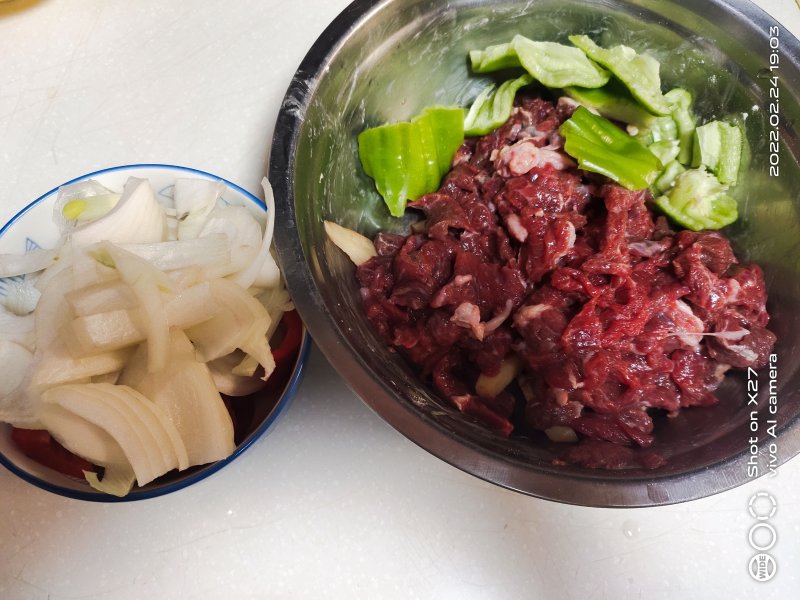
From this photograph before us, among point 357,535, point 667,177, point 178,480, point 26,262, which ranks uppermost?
point 667,177

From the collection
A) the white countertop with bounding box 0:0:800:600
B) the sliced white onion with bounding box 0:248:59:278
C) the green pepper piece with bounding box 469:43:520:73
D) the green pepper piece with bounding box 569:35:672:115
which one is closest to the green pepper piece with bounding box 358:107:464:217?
the green pepper piece with bounding box 469:43:520:73

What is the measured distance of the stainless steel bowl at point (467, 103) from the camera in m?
1.30

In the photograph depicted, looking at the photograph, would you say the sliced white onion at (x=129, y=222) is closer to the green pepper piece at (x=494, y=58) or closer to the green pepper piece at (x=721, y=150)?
the green pepper piece at (x=494, y=58)

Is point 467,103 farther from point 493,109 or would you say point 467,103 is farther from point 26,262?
point 26,262

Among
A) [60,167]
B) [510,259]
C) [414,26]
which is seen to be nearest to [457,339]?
[510,259]

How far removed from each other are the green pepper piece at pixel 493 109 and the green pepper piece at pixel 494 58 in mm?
62

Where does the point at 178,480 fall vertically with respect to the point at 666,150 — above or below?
below

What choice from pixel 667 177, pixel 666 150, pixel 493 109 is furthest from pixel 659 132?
pixel 493 109

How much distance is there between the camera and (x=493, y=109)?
6.46 feet

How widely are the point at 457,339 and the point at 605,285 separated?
1.56ft

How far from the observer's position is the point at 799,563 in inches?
68.1

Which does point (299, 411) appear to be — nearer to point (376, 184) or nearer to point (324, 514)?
point (324, 514)

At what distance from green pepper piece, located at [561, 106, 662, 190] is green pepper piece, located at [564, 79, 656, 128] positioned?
93mm

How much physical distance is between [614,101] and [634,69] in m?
0.12
